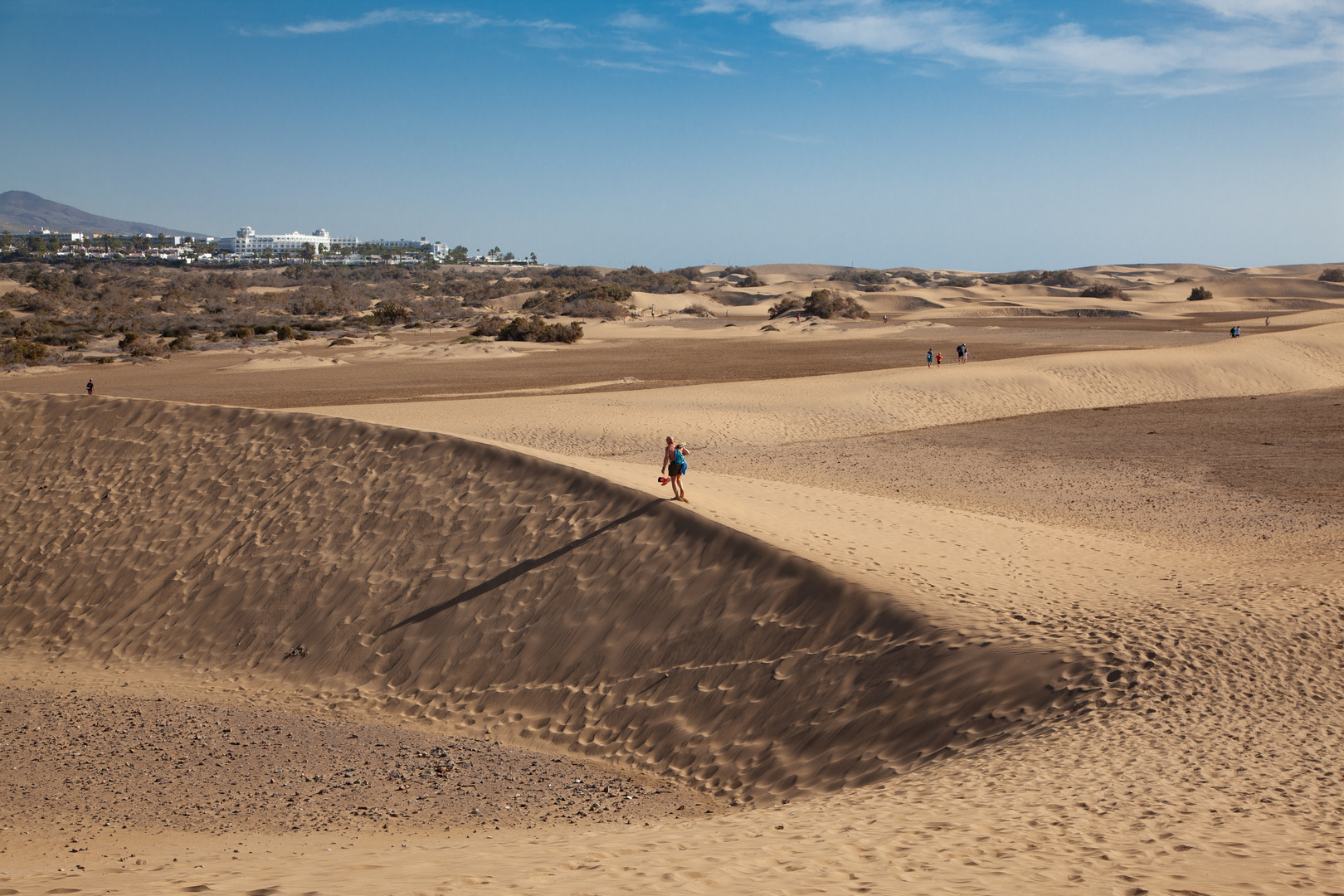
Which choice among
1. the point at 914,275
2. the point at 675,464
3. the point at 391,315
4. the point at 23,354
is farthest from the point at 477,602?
the point at 914,275

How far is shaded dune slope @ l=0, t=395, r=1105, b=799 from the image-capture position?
8945mm

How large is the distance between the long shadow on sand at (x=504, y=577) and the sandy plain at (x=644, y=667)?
5 centimetres

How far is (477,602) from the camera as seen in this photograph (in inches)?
485

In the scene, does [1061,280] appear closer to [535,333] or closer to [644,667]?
[535,333]

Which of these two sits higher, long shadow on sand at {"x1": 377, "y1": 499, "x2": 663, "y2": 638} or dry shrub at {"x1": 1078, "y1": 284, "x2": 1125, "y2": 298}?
dry shrub at {"x1": 1078, "y1": 284, "x2": 1125, "y2": 298}

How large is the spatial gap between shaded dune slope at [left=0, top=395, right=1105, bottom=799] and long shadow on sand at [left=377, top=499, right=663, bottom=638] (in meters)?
0.04

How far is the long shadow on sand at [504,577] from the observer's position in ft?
40.8

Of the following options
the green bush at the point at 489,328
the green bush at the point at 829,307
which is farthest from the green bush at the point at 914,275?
the green bush at the point at 489,328

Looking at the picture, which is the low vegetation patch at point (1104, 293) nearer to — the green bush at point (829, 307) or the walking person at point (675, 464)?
the green bush at point (829, 307)

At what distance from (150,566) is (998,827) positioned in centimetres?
1296

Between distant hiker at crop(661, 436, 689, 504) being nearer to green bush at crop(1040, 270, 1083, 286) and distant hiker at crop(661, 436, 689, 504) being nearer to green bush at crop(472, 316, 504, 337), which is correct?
green bush at crop(472, 316, 504, 337)

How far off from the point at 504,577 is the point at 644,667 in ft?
9.14

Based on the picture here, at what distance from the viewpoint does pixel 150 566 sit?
14.7m

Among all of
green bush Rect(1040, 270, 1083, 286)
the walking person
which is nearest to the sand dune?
the walking person
